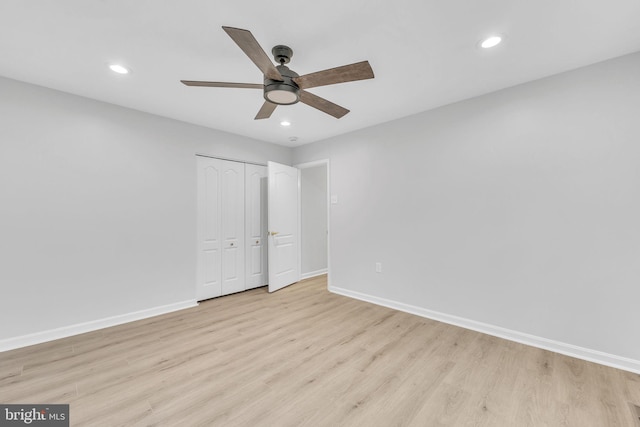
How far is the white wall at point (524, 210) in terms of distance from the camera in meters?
2.19

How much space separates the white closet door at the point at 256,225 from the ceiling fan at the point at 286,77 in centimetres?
232

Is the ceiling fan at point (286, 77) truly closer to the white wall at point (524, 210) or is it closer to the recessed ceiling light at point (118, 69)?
the recessed ceiling light at point (118, 69)

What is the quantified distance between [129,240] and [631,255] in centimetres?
491

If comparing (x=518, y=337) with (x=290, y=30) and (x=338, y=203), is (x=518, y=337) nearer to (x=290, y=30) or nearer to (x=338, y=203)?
(x=338, y=203)

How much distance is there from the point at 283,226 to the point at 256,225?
1.50 ft

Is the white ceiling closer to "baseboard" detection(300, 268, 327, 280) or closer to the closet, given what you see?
the closet

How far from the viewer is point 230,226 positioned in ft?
13.6

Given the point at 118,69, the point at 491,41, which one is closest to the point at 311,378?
the point at 491,41

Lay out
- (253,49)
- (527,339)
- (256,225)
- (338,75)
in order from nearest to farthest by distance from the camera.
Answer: (253,49)
(338,75)
(527,339)
(256,225)

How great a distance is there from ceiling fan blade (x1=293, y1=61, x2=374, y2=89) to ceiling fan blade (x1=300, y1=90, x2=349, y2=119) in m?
0.09

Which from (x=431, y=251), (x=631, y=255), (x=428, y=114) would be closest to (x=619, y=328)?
(x=631, y=255)

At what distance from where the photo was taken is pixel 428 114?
328 cm

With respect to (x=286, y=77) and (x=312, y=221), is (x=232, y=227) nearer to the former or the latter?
(x=312, y=221)

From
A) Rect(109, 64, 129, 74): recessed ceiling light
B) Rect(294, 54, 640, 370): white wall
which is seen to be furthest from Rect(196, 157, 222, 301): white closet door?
Rect(294, 54, 640, 370): white wall
